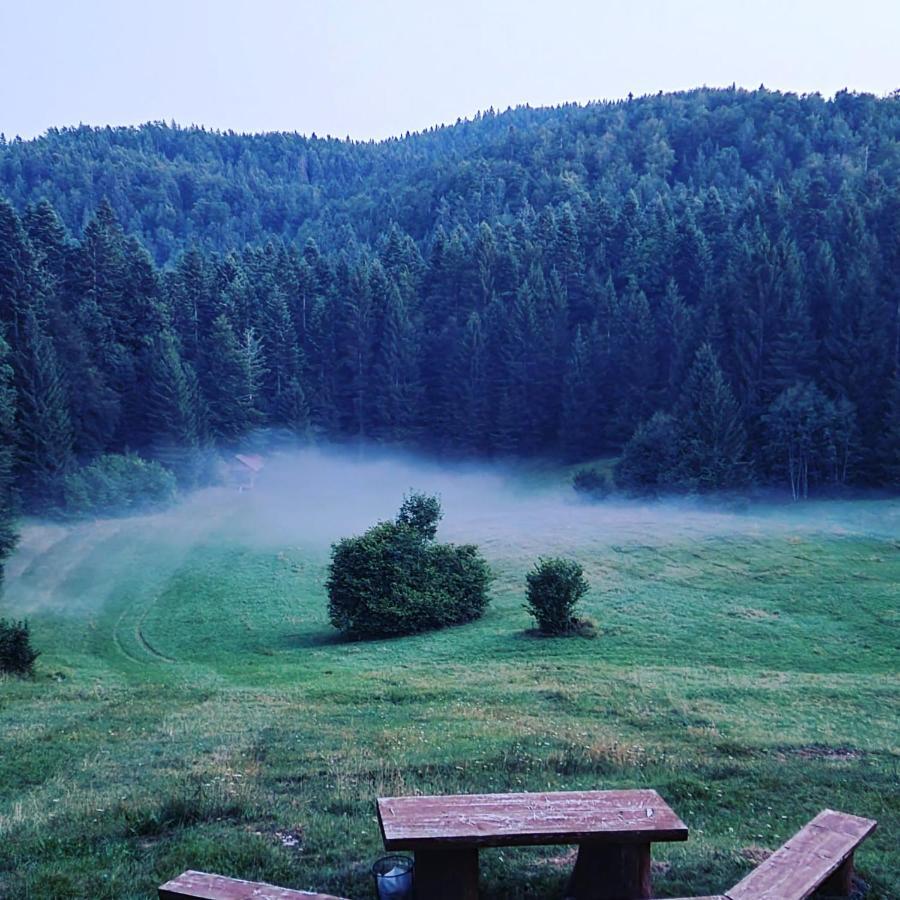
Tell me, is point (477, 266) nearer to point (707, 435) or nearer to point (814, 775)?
point (707, 435)

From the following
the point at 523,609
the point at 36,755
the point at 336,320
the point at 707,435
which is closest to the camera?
the point at 36,755

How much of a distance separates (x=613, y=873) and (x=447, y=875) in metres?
1.27

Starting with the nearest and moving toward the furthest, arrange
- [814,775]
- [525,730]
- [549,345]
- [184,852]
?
[184,852] < [814,775] < [525,730] < [549,345]

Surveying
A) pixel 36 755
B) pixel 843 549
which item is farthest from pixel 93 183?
pixel 36 755

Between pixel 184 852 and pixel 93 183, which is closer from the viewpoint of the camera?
pixel 184 852

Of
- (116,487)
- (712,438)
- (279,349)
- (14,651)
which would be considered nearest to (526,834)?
(14,651)

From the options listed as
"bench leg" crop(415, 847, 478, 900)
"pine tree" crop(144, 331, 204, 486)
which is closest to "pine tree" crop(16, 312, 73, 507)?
"pine tree" crop(144, 331, 204, 486)

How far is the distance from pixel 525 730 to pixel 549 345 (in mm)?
83445

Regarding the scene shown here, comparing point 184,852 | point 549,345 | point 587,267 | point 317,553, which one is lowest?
point 317,553

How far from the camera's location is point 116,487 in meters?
66.1

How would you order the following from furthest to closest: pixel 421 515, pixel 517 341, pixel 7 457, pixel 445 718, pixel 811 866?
pixel 517 341, pixel 7 457, pixel 421 515, pixel 445 718, pixel 811 866

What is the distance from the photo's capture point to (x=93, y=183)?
652ft

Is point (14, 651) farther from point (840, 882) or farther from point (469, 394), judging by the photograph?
point (469, 394)

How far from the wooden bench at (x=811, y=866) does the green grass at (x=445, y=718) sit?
0.51 m
